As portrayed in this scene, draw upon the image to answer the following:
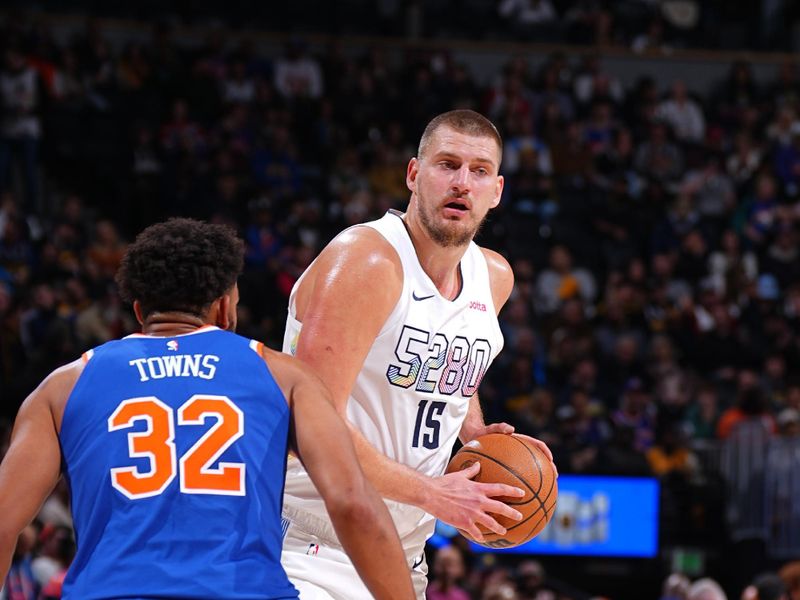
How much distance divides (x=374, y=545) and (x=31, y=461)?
87 centimetres

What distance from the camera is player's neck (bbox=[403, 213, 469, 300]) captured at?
15.2ft

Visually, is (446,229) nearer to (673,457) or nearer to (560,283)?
(673,457)

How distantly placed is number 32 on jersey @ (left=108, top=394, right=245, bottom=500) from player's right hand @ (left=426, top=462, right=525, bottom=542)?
1.21m

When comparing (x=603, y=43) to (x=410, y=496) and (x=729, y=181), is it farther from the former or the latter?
(x=410, y=496)

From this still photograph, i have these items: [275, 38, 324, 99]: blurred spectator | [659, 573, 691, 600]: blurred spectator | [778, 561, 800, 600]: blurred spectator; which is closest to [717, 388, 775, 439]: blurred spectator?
[659, 573, 691, 600]: blurred spectator

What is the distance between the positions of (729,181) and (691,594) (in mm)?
8502

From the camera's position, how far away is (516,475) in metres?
4.33

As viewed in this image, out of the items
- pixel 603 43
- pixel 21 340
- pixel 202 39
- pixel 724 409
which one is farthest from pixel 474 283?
pixel 603 43

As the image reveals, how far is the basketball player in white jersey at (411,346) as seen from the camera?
13.6ft

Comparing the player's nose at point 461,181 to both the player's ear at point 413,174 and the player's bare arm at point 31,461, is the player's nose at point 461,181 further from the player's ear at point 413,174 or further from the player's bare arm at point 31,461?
the player's bare arm at point 31,461

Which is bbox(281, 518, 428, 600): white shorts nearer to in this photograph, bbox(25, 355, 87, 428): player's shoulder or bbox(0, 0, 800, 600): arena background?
bbox(25, 355, 87, 428): player's shoulder

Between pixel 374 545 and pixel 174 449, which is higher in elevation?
pixel 174 449

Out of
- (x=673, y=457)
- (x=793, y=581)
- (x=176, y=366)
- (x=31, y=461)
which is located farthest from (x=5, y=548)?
(x=673, y=457)

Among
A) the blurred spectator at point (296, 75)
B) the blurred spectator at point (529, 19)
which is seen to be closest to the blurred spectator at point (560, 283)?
the blurred spectator at point (296, 75)
